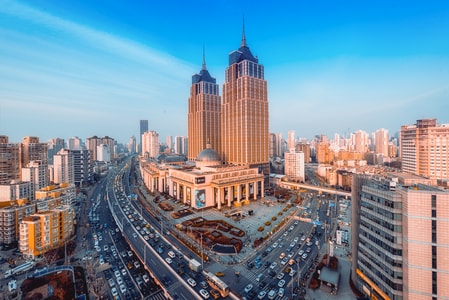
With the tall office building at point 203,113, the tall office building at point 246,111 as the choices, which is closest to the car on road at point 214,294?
the tall office building at point 246,111

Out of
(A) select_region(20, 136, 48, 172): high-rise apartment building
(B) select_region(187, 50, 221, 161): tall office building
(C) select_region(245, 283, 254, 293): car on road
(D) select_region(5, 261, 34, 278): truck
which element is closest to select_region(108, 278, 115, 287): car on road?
(D) select_region(5, 261, 34, 278): truck

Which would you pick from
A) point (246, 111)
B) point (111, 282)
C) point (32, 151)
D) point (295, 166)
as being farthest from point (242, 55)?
point (32, 151)

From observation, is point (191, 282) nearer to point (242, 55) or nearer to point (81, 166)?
point (242, 55)

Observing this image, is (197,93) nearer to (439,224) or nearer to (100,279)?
(100,279)

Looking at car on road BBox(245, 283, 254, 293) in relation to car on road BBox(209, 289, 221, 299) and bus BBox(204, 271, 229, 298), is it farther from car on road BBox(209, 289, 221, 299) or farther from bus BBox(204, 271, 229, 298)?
car on road BBox(209, 289, 221, 299)

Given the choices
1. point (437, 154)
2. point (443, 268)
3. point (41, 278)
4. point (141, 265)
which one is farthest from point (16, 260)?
point (437, 154)

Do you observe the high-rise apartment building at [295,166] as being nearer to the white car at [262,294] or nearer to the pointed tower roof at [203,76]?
the pointed tower roof at [203,76]
